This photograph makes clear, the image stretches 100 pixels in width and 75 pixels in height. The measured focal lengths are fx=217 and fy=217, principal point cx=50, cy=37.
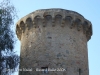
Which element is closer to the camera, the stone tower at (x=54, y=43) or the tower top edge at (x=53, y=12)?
the stone tower at (x=54, y=43)

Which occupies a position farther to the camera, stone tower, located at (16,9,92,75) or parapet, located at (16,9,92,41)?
parapet, located at (16,9,92,41)

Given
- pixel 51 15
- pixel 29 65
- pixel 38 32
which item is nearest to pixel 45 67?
pixel 29 65

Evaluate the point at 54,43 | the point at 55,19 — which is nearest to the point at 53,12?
the point at 55,19

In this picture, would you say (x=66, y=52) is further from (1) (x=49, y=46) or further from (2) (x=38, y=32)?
(2) (x=38, y=32)

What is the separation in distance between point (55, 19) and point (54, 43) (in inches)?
59.9

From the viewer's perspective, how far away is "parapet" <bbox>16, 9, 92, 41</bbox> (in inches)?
528

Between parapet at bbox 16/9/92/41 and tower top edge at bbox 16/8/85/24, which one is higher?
tower top edge at bbox 16/8/85/24

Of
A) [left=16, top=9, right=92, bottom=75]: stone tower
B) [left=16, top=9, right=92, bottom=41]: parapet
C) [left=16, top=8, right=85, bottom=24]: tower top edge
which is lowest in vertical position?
[left=16, top=9, right=92, bottom=75]: stone tower

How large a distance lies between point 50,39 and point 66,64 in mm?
1812

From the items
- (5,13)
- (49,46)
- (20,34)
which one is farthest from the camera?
(20,34)

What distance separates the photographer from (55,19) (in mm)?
13445

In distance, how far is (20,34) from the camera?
1491 cm

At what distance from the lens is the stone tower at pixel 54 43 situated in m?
12.7

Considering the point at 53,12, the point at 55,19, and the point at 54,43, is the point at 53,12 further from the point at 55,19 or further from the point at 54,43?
the point at 54,43
